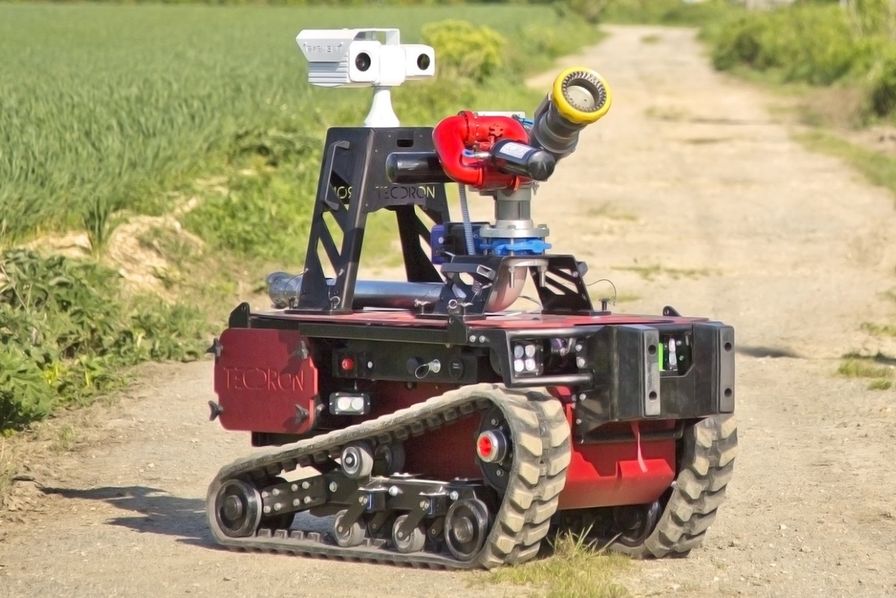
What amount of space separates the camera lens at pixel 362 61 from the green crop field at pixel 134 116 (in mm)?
5649

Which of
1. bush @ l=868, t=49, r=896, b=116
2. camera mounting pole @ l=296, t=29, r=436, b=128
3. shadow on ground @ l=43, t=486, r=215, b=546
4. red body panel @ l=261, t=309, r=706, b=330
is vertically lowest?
shadow on ground @ l=43, t=486, r=215, b=546

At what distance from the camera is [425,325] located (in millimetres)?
6926

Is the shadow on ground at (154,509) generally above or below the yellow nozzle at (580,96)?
below

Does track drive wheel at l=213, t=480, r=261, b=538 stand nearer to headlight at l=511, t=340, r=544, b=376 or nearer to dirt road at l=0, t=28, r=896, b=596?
dirt road at l=0, t=28, r=896, b=596

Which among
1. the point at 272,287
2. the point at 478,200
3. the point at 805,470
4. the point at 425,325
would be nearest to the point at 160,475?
the point at 272,287

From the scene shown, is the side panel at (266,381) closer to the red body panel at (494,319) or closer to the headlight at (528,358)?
the red body panel at (494,319)

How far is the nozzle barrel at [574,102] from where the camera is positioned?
22.0ft

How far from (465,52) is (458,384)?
27.1 m

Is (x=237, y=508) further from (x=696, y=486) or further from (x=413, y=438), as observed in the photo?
(x=696, y=486)

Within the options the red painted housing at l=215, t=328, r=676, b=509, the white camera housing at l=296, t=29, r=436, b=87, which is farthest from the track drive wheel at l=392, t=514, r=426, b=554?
the white camera housing at l=296, t=29, r=436, b=87

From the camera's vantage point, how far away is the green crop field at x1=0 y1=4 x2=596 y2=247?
13.8 meters

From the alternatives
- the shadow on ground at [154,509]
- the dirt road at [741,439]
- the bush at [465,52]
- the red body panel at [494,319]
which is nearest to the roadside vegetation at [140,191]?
the dirt road at [741,439]

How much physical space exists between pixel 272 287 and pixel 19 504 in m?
1.71

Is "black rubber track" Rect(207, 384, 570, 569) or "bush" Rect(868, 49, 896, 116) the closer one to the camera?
"black rubber track" Rect(207, 384, 570, 569)
